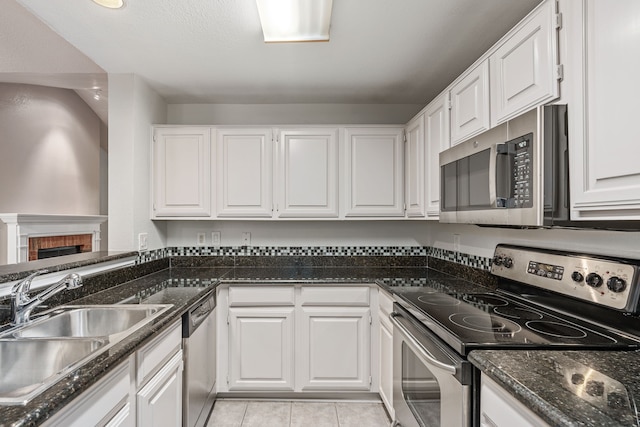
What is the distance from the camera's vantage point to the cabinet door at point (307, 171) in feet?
8.57

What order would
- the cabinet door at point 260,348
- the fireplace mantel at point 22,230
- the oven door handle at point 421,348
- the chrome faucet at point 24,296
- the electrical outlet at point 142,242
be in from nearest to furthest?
1. the oven door handle at point 421,348
2. the chrome faucet at point 24,296
3. the cabinet door at point 260,348
4. the electrical outlet at point 142,242
5. the fireplace mantel at point 22,230

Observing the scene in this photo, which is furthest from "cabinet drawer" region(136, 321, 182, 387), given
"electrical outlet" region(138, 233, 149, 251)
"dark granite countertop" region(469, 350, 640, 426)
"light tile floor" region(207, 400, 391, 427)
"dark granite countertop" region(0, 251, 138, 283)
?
"dark granite countertop" region(469, 350, 640, 426)

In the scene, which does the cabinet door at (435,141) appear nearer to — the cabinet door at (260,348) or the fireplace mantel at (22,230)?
the cabinet door at (260,348)

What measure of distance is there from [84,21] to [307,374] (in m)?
2.43

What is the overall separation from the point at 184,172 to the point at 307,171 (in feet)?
3.14

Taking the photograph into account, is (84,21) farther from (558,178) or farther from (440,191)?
(558,178)

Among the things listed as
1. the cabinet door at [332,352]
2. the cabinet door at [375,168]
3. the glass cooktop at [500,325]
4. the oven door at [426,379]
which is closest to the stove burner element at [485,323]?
the glass cooktop at [500,325]

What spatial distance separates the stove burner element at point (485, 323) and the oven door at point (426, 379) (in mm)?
124

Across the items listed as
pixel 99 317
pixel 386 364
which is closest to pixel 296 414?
pixel 386 364

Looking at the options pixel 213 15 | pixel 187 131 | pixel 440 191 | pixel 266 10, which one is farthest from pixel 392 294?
pixel 187 131

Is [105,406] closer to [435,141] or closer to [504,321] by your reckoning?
[504,321]

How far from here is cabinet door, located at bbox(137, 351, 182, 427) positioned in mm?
1263

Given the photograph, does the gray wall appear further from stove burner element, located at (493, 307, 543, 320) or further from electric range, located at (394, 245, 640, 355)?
stove burner element, located at (493, 307, 543, 320)

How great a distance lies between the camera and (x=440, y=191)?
6.42 feet
